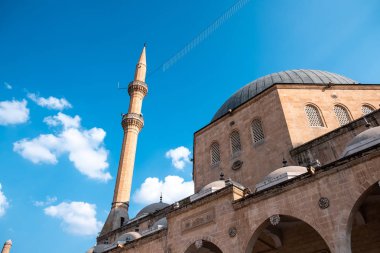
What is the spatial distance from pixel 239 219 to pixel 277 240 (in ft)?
7.45

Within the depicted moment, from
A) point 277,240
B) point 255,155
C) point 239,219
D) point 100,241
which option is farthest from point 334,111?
point 100,241

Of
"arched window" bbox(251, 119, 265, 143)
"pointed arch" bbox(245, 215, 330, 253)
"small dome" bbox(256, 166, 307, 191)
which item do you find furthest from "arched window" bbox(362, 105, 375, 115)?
"pointed arch" bbox(245, 215, 330, 253)

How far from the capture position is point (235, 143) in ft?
52.6

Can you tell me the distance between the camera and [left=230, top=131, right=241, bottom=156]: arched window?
15.8m

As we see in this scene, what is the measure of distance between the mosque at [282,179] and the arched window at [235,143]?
0.06 m

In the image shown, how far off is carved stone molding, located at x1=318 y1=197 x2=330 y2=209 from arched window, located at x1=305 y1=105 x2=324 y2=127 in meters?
6.88

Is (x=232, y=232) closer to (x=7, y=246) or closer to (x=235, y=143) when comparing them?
(x=235, y=143)

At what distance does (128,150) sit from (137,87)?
21.1 feet

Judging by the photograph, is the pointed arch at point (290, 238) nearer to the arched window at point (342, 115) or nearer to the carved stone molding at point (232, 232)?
the carved stone molding at point (232, 232)

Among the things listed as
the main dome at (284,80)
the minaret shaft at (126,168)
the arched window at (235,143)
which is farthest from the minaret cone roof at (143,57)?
the arched window at (235,143)

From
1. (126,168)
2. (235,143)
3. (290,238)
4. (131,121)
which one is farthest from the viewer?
(131,121)

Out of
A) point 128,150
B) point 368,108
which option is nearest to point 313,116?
point 368,108

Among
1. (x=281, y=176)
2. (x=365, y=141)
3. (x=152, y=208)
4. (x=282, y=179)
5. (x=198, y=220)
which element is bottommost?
(x=198, y=220)

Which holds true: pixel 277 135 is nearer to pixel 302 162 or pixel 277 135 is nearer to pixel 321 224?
pixel 302 162
